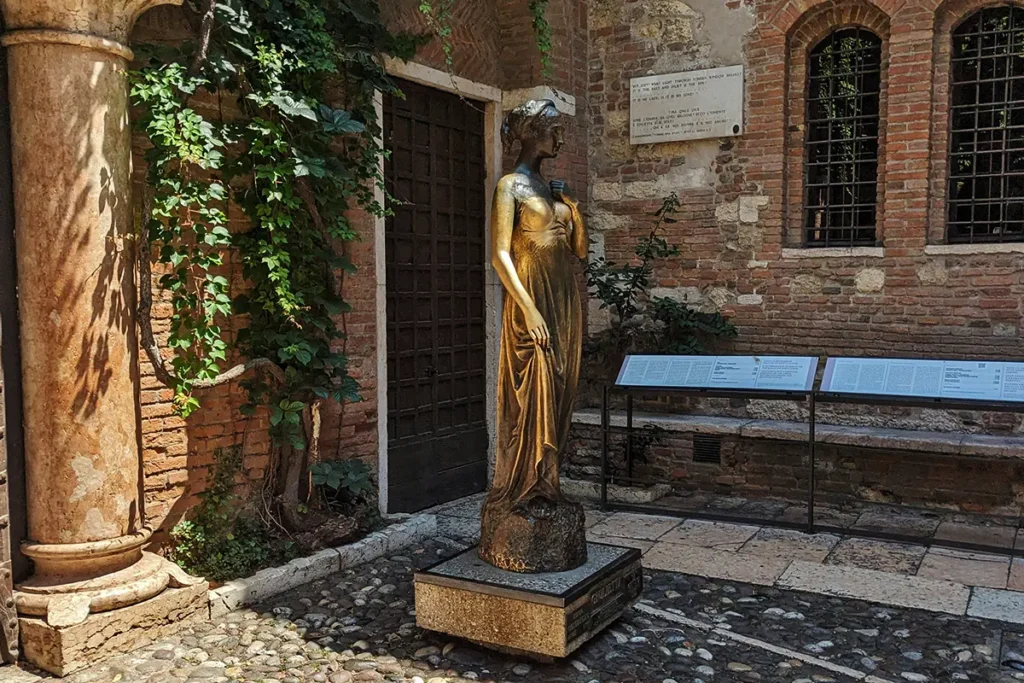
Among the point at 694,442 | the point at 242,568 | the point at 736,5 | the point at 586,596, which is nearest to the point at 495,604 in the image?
the point at 586,596

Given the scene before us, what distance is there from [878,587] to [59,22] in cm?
497

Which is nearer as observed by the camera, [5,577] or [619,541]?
[5,577]

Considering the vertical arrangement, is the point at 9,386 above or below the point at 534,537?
above

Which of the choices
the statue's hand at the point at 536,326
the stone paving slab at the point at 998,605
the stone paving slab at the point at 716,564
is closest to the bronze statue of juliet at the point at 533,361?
the statue's hand at the point at 536,326

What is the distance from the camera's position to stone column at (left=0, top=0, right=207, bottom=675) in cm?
403

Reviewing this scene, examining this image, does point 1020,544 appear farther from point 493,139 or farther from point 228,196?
point 228,196

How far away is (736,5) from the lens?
7.31 m

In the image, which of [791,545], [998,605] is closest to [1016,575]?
[998,605]

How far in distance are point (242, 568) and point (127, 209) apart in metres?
1.98

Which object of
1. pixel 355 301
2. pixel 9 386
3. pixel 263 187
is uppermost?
pixel 263 187

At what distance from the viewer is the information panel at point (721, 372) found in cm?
617

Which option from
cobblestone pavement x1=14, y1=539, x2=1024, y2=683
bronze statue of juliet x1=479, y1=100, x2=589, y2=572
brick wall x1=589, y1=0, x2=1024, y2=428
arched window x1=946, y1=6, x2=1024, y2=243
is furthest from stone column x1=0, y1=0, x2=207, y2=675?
arched window x1=946, y1=6, x2=1024, y2=243

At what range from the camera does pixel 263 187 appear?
195 inches

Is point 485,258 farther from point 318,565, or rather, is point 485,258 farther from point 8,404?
point 8,404
